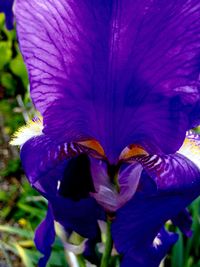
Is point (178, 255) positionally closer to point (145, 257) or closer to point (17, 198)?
point (145, 257)

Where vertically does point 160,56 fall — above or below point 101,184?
above

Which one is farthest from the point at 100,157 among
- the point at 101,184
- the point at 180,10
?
the point at 180,10

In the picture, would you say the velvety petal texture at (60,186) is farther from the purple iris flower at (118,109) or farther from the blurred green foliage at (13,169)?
the blurred green foliage at (13,169)

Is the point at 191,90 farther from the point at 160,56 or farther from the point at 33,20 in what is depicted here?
the point at 33,20

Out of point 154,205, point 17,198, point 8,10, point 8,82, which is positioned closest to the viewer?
point 154,205

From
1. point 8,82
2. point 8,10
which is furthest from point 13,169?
point 8,10

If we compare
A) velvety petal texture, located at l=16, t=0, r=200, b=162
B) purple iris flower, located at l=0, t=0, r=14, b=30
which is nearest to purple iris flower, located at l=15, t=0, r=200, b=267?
velvety petal texture, located at l=16, t=0, r=200, b=162
